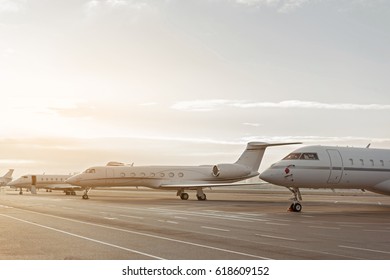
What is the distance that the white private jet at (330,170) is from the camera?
28.1 meters

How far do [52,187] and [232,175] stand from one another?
3826 cm

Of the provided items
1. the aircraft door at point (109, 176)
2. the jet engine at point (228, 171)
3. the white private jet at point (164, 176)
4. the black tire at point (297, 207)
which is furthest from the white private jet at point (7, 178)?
the black tire at point (297, 207)

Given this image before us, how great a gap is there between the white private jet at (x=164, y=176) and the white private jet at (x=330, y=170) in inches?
847

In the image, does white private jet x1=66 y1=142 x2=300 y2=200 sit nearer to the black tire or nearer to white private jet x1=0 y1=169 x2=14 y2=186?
the black tire

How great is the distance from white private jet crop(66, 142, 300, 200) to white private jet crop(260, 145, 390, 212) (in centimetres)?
2152

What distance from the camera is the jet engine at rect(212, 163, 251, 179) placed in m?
53.4

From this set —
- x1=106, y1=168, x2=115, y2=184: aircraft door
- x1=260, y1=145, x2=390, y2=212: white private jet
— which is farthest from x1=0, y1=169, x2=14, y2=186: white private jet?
x1=260, y1=145, x2=390, y2=212: white private jet

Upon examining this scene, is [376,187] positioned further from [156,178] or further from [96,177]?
[96,177]

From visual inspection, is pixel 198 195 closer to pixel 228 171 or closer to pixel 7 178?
pixel 228 171

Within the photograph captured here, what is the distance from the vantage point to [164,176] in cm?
5384
